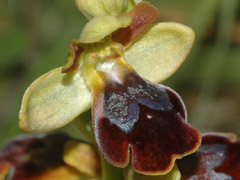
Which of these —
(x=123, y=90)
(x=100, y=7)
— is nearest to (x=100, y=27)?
(x=100, y=7)

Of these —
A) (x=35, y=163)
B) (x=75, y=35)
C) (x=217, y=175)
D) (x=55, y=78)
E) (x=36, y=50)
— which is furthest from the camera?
(x=36, y=50)

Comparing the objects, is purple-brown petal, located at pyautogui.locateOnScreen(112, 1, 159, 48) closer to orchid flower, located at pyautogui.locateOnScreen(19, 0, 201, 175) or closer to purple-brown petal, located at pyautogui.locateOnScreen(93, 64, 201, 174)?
orchid flower, located at pyautogui.locateOnScreen(19, 0, 201, 175)

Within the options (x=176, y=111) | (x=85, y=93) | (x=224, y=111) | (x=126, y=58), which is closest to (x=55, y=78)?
(x=85, y=93)

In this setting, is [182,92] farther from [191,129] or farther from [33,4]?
[191,129]

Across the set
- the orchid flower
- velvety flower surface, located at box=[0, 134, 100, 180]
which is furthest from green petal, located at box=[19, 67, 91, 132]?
velvety flower surface, located at box=[0, 134, 100, 180]

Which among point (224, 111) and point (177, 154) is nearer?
point (177, 154)

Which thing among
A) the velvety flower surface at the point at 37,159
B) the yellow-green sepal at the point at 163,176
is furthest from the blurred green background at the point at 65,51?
the yellow-green sepal at the point at 163,176

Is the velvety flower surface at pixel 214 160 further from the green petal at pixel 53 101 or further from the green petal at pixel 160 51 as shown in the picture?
the green petal at pixel 53 101
